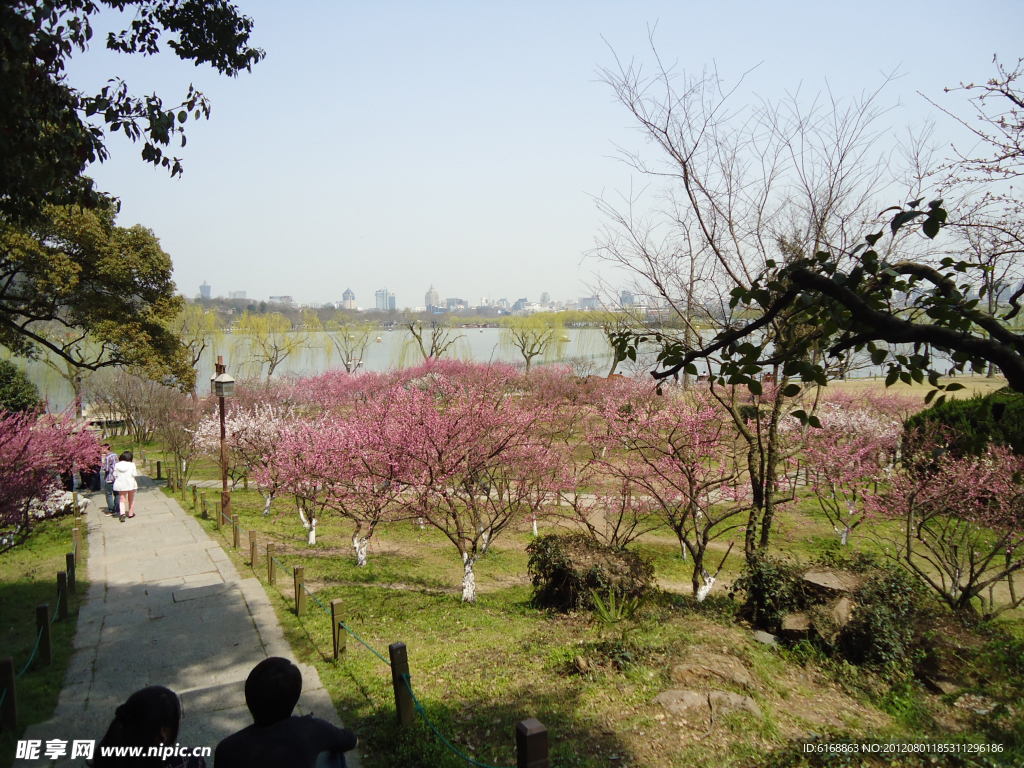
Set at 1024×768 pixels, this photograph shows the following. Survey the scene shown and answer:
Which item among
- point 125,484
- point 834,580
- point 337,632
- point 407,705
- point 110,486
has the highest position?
point 834,580

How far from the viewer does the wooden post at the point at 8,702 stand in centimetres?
463

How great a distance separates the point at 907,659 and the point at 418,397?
7.37m

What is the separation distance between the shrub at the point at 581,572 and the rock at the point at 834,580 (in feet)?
6.52

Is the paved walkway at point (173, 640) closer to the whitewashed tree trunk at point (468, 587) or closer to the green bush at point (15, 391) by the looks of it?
the whitewashed tree trunk at point (468, 587)

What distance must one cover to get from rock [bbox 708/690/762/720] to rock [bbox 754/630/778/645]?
1.65 meters

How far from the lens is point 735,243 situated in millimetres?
8523

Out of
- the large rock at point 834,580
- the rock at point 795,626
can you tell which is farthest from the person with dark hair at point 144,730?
the large rock at point 834,580

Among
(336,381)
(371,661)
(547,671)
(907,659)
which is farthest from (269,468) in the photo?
(336,381)

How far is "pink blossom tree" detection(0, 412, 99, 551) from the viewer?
8.95 meters

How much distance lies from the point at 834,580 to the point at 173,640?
7.32 m

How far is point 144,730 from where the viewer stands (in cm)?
240

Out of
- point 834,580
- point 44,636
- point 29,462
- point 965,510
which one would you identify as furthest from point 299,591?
point 965,510

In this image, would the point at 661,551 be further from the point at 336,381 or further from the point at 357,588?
the point at 336,381

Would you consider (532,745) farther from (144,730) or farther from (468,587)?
(468,587)
